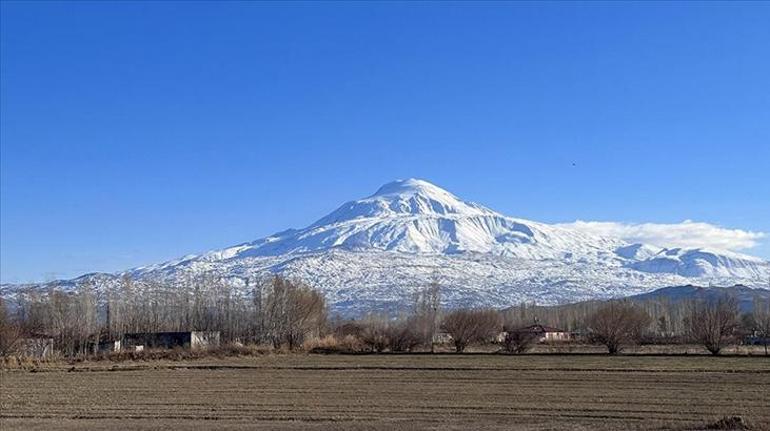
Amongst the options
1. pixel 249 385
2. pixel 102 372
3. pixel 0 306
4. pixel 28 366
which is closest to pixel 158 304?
pixel 0 306

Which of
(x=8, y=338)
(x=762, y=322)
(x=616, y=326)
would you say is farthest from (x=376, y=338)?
(x=762, y=322)

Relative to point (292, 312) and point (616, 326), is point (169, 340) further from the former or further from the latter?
point (616, 326)

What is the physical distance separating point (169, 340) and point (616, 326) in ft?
174

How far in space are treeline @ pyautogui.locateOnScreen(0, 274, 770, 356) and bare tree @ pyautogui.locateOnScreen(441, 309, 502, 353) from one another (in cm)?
11

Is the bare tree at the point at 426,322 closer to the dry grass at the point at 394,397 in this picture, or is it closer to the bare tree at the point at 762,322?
the bare tree at the point at 762,322

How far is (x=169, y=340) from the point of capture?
4247 inches

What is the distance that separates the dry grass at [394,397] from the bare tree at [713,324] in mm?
27718

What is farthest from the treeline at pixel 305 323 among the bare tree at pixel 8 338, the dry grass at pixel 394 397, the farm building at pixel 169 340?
the dry grass at pixel 394 397

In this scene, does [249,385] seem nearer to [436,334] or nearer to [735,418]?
[735,418]

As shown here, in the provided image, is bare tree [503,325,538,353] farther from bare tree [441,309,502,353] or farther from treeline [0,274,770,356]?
bare tree [441,309,502,353]

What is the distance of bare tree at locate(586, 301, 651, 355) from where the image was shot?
92438 mm

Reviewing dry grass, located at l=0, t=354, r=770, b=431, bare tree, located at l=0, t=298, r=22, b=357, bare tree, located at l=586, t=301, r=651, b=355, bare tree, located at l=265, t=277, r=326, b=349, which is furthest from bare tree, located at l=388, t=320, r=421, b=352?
bare tree, located at l=0, t=298, r=22, b=357

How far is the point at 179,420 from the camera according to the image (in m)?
31.1

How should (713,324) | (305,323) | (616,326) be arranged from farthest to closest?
(305,323) → (616,326) → (713,324)
